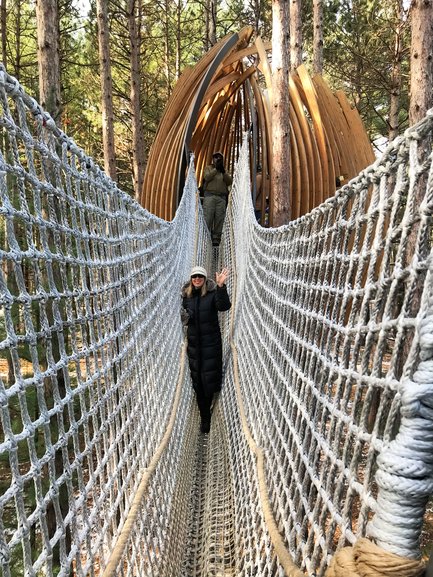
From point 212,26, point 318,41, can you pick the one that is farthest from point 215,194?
point 212,26

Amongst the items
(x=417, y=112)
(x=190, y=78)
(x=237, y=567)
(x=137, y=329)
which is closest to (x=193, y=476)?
(x=237, y=567)

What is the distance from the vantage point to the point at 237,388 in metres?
2.71

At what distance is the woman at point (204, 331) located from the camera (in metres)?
3.25

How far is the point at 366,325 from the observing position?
908 millimetres

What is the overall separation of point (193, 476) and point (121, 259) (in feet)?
4.93

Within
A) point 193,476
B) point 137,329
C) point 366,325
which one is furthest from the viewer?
point 193,476

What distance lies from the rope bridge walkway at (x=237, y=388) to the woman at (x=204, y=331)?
212 mm

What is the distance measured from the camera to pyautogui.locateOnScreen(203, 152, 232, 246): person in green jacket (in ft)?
22.3

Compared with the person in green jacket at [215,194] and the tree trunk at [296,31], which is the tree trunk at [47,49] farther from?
the tree trunk at [296,31]

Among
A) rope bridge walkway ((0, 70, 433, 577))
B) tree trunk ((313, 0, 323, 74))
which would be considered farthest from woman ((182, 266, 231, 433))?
tree trunk ((313, 0, 323, 74))

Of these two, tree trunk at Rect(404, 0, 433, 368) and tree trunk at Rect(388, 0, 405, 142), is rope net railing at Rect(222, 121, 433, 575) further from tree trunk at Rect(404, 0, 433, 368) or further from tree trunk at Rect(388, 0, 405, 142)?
tree trunk at Rect(388, 0, 405, 142)

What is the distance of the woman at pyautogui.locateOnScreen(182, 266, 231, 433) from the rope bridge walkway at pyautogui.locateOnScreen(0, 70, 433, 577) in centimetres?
21

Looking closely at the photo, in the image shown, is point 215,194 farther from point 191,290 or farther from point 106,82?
point 191,290

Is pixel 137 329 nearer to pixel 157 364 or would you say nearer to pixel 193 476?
pixel 157 364
